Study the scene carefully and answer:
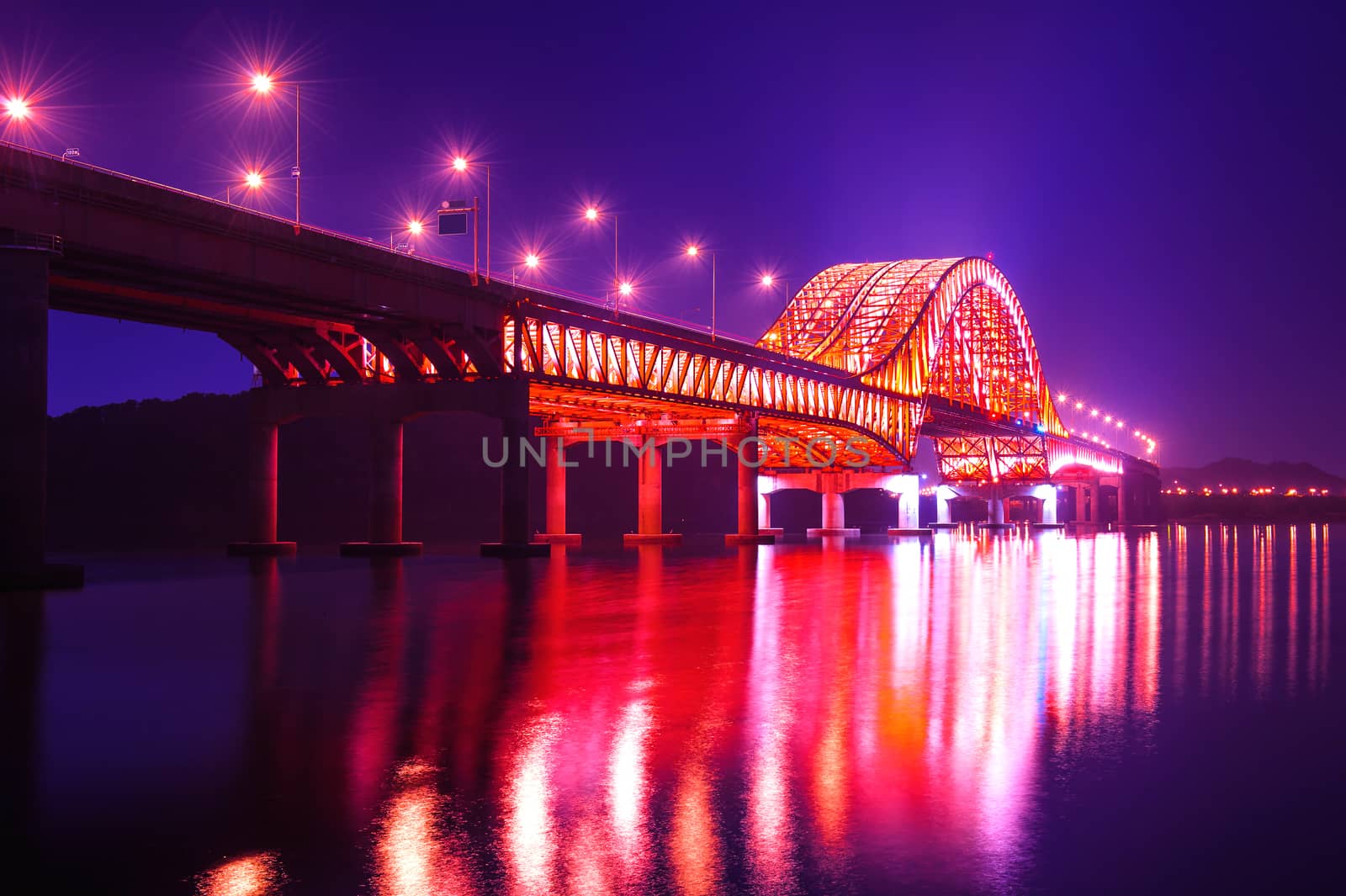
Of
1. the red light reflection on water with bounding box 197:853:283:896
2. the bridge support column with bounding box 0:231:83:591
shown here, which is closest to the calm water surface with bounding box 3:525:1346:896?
the red light reflection on water with bounding box 197:853:283:896

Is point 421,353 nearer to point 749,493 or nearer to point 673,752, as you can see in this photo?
point 749,493

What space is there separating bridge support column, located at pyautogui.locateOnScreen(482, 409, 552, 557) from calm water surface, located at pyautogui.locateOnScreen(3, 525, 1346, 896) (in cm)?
2923

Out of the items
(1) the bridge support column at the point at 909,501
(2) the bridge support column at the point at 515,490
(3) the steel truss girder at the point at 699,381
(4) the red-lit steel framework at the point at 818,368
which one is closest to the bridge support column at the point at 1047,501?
(4) the red-lit steel framework at the point at 818,368

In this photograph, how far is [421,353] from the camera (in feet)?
191

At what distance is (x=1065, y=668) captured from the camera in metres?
17.2

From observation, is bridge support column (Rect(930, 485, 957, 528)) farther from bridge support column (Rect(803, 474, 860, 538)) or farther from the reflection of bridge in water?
the reflection of bridge in water

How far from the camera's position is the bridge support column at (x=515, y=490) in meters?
54.8

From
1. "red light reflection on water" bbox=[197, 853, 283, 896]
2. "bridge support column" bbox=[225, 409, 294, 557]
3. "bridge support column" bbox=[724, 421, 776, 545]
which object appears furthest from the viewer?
"bridge support column" bbox=[724, 421, 776, 545]

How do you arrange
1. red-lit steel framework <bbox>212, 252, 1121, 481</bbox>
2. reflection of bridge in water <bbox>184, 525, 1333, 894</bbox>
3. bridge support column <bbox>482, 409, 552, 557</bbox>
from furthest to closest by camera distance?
red-lit steel framework <bbox>212, 252, 1121, 481</bbox> < bridge support column <bbox>482, 409, 552, 557</bbox> < reflection of bridge in water <bbox>184, 525, 1333, 894</bbox>

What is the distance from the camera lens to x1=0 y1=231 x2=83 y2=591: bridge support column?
3259cm

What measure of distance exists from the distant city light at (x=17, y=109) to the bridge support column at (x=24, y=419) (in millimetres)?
4737

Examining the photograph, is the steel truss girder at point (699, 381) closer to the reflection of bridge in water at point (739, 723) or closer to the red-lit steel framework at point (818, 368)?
the red-lit steel framework at point (818, 368)

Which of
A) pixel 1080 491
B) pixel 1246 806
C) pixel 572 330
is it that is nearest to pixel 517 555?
pixel 572 330

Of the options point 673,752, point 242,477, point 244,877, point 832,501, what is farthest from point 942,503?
point 244,877
